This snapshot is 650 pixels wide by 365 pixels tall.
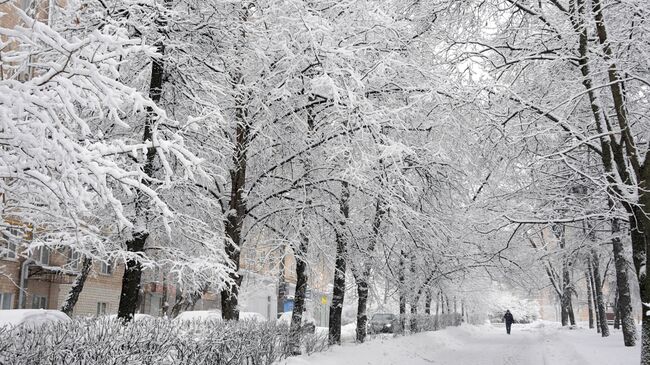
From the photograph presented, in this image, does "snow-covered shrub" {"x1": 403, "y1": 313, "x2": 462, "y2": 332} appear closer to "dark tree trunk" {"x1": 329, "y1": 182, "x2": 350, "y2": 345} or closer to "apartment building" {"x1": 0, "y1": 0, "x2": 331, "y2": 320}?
"apartment building" {"x1": 0, "y1": 0, "x2": 331, "y2": 320}

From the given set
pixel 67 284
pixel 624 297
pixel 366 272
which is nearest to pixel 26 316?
pixel 366 272

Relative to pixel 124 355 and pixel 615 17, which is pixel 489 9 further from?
pixel 124 355

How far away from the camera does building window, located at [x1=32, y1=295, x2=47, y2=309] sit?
2953 cm

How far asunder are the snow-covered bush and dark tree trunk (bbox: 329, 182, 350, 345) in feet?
12.8

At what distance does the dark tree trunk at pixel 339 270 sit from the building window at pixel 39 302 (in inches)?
838

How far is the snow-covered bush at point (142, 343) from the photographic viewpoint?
5516 mm

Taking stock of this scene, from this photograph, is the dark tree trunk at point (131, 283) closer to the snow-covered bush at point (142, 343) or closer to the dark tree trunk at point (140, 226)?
the dark tree trunk at point (140, 226)

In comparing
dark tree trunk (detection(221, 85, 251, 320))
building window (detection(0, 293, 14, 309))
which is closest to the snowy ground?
dark tree trunk (detection(221, 85, 251, 320))

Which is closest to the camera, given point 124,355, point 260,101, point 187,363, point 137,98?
point 137,98

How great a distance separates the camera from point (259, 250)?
1413 cm

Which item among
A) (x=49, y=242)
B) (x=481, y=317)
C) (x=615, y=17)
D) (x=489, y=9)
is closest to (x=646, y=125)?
(x=615, y=17)

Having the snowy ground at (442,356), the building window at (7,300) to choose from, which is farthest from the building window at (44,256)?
the snowy ground at (442,356)

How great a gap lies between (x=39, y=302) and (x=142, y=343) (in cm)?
2784

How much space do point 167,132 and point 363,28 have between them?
185 inches
